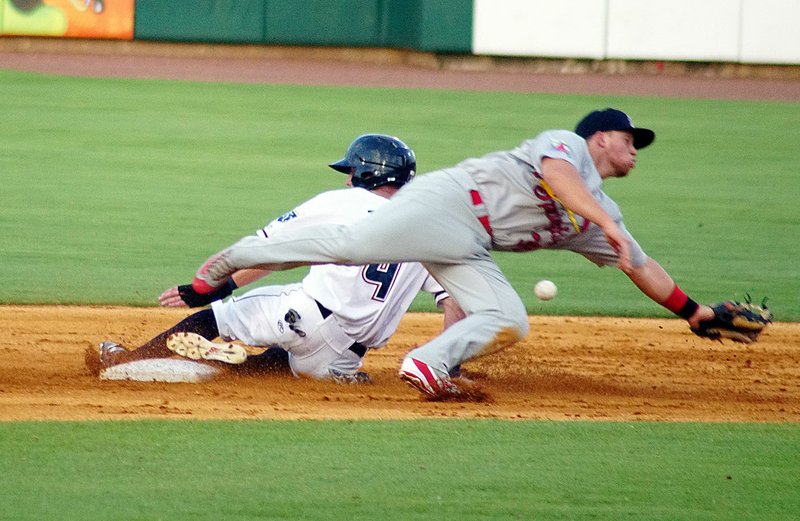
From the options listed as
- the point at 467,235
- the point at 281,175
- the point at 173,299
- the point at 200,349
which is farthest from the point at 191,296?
the point at 281,175

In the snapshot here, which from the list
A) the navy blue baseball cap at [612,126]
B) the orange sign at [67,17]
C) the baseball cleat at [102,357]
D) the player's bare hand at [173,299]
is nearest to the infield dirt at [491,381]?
the baseball cleat at [102,357]

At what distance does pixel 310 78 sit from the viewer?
1981 cm

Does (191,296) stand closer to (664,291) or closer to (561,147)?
(561,147)

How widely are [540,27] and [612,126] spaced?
16.1 meters

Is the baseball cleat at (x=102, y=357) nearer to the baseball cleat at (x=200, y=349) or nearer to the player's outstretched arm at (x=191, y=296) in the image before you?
the baseball cleat at (x=200, y=349)

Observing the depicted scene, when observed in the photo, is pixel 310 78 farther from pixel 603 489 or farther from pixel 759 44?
pixel 603 489

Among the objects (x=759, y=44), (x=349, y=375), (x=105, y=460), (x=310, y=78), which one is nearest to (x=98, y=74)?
(x=310, y=78)

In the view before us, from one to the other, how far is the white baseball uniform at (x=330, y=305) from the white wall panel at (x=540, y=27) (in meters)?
15.6

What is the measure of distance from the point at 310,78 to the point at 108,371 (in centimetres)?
1457

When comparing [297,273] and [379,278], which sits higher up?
[379,278]

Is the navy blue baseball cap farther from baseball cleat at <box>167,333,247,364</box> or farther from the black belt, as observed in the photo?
baseball cleat at <box>167,333,247,364</box>

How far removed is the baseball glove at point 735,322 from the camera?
562cm

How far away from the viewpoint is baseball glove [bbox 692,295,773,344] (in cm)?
562

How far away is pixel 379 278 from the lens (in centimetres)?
543
